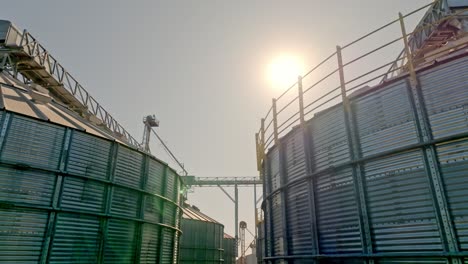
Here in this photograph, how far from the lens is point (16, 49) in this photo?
1423 cm

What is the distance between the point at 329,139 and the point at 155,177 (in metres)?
7.83

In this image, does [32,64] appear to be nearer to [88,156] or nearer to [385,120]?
[88,156]

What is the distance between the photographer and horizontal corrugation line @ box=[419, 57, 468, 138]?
19.1 feet

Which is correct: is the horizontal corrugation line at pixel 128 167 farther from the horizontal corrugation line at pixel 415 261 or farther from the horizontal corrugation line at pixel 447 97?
the horizontal corrugation line at pixel 447 97

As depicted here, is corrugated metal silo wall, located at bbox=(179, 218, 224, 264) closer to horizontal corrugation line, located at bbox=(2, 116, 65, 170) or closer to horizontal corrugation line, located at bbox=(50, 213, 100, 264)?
horizontal corrugation line, located at bbox=(50, 213, 100, 264)

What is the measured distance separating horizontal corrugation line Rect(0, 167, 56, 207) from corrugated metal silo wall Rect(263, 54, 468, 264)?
23.1 ft

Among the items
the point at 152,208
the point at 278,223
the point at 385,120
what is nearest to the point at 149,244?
the point at 152,208

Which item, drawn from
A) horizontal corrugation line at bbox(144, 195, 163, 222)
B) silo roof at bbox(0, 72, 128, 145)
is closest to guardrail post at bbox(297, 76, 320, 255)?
horizontal corrugation line at bbox(144, 195, 163, 222)

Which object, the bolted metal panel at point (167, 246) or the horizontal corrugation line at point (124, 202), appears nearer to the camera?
the horizontal corrugation line at point (124, 202)

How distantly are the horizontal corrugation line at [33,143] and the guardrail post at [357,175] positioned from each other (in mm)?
8312

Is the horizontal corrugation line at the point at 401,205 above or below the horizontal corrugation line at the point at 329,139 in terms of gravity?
below

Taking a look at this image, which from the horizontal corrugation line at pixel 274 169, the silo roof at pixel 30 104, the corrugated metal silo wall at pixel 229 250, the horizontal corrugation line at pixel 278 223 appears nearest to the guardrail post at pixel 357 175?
the horizontal corrugation line at pixel 278 223

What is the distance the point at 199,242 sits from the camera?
976 inches

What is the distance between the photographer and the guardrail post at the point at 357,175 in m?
6.42
